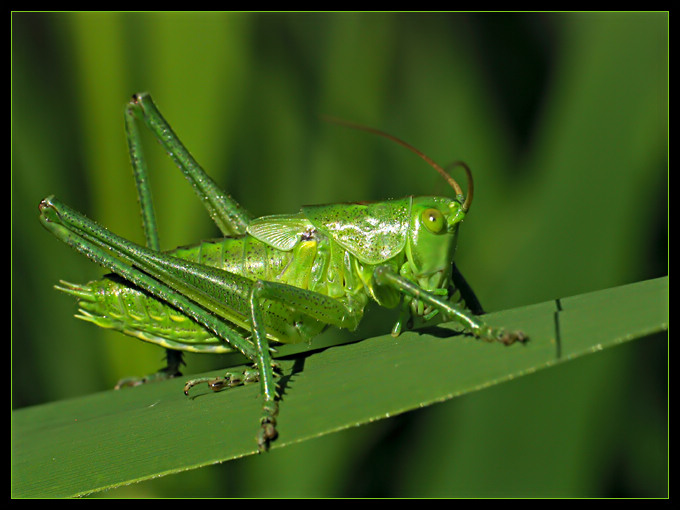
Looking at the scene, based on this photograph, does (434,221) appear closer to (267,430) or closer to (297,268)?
(297,268)

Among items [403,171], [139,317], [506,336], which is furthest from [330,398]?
[403,171]

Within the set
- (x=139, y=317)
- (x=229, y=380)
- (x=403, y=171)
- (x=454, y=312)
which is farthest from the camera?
(x=403, y=171)

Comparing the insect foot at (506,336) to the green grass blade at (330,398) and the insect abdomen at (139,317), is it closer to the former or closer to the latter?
the green grass blade at (330,398)

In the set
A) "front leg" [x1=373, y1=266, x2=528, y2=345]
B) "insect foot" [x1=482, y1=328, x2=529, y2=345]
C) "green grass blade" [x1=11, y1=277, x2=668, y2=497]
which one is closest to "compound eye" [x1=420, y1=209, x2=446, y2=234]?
"front leg" [x1=373, y1=266, x2=528, y2=345]

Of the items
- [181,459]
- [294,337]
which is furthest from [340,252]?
[181,459]

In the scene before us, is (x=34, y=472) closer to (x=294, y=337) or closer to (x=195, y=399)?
(x=195, y=399)

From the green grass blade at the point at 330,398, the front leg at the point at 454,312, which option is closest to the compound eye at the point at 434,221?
the front leg at the point at 454,312
